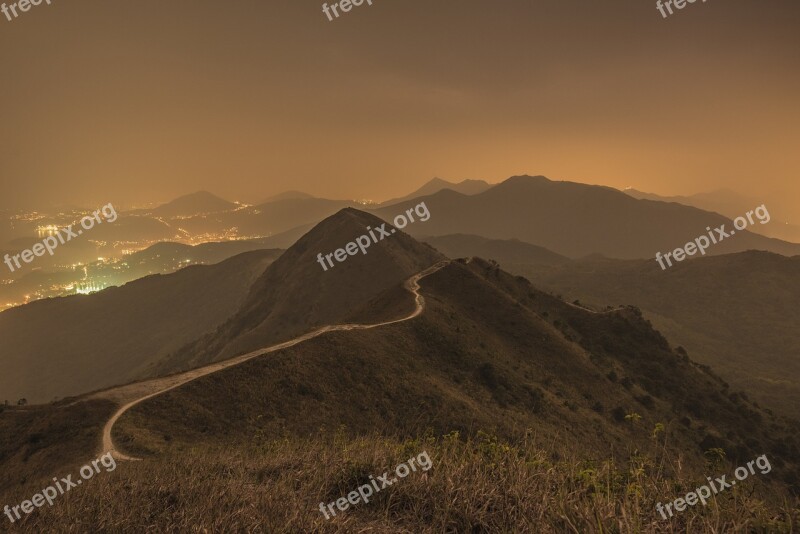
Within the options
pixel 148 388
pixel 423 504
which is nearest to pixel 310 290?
pixel 148 388

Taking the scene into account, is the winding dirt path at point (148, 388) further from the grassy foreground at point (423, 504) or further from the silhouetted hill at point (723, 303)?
the silhouetted hill at point (723, 303)

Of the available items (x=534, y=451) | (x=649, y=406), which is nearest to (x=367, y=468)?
(x=534, y=451)

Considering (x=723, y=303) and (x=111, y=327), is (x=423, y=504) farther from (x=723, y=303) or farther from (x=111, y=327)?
(x=111, y=327)

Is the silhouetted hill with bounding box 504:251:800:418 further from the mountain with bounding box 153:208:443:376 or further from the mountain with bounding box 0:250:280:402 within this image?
the mountain with bounding box 0:250:280:402

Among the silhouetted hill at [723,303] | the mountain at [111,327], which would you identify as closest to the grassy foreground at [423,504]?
the silhouetted hill at [723,303]

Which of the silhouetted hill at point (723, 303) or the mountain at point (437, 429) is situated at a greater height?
the mountain at point (437, 429)

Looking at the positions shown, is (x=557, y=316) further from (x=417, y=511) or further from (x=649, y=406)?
(x=417, y=511)

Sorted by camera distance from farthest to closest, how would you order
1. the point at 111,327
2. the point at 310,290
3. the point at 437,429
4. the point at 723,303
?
the point at 111,327 → the point at 723,303 → the point at 310,290 → the point at 437,429
